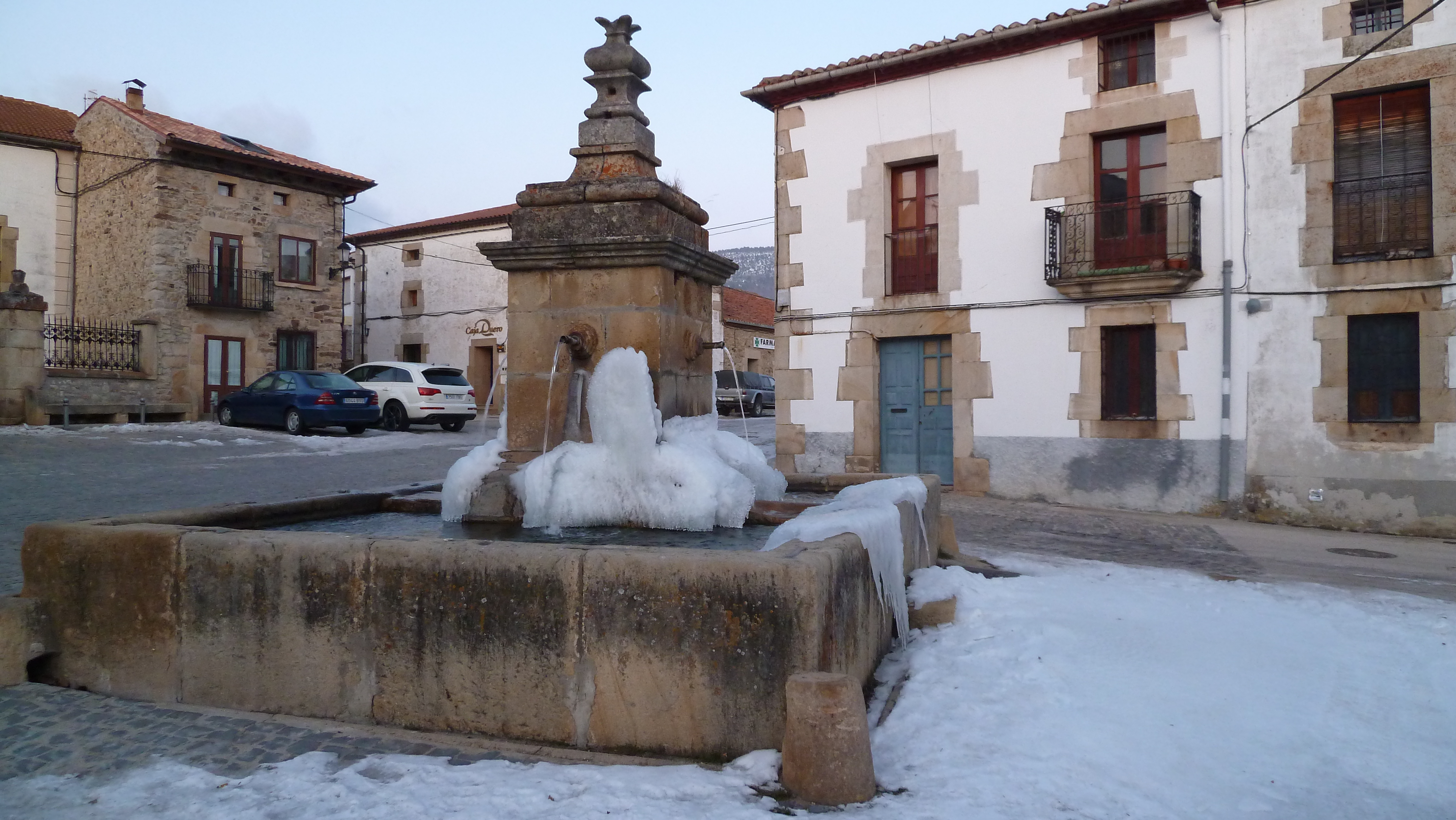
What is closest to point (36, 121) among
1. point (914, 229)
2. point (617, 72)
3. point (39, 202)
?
point (39, 202)

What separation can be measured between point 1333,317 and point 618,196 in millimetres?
8440

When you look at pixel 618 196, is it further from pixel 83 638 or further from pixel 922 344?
pixel 922 344

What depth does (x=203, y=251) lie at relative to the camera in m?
20.0

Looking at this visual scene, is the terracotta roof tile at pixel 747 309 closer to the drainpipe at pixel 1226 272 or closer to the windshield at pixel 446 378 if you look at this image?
the windshield at pixel 446 378

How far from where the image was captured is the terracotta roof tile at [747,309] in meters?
31.6

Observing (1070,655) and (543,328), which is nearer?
(1070,655)

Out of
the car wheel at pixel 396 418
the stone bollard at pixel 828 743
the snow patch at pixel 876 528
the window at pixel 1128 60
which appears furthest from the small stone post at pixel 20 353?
the stone bollard at pixel 828 743

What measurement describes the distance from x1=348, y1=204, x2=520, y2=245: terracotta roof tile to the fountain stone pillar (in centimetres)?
2111

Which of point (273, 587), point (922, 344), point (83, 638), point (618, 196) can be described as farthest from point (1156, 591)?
point (922, 344)

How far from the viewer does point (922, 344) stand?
1163 centimetres

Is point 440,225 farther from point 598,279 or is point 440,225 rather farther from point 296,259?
point 598,279

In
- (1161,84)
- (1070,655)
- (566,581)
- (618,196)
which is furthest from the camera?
(1161,84)

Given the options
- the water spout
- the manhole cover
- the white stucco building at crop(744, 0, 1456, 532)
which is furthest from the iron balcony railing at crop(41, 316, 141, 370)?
the manhole cover

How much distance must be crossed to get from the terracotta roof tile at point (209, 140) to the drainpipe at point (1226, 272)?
19.5 meters
